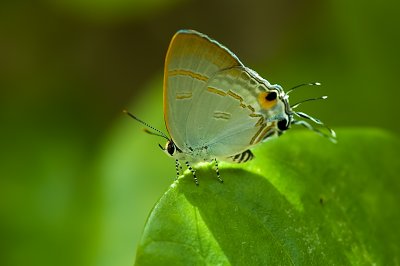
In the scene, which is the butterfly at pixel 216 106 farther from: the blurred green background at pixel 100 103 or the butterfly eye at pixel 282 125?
the blurred green background at pixel 100 103

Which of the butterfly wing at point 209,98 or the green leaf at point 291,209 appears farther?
the butterfly wing at point 209,98

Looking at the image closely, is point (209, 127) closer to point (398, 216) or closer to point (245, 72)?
point (245, 72)

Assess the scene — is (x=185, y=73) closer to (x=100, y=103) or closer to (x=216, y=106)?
(x=216, y=106)

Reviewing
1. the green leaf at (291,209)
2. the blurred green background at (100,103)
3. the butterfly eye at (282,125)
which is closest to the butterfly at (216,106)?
the butterfly eye at (282,125)

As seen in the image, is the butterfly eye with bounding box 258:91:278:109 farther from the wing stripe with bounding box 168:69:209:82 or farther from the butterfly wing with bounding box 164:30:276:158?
the wing stripe with bounding box 168:69:209:82

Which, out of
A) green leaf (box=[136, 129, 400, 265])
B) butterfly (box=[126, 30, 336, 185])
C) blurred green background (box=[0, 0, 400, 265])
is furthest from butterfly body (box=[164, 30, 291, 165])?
blurred green background (box=[0, 0, 400, 265])
